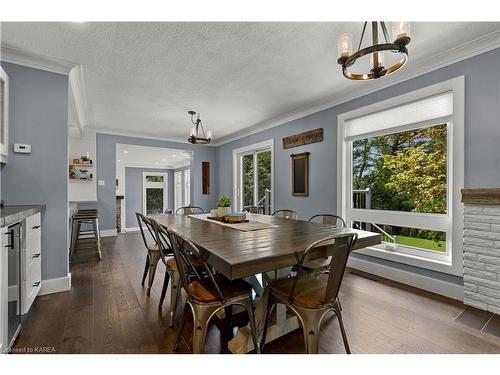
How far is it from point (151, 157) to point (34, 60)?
553 centimetres

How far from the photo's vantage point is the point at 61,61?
2.39 m

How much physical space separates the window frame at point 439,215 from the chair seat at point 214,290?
218 cm

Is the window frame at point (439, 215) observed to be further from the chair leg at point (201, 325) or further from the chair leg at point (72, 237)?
the chair leg at point (72, 237)

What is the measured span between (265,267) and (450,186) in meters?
2.36

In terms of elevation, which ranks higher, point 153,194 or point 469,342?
point 153,194

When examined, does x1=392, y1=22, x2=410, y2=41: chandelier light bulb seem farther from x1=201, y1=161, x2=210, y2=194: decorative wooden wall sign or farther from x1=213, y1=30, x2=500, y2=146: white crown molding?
x1=201, y1=161, x2=210, y2=194: decorative wooden wall sign

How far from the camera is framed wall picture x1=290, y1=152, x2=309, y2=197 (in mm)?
3912

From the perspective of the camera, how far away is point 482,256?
81.6 inches

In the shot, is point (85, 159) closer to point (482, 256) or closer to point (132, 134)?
point (132, 134)

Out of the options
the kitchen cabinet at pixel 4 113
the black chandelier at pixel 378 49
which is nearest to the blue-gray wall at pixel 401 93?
the black chandelier at pixel 378 49

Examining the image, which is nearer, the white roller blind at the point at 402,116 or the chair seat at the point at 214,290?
the chair seat at the point at 214,290

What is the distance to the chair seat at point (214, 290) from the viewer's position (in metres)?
1.38
